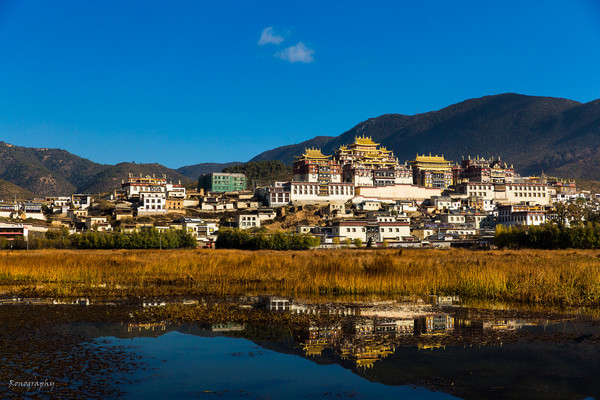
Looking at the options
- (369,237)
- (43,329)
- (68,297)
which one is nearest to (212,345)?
(43,329)

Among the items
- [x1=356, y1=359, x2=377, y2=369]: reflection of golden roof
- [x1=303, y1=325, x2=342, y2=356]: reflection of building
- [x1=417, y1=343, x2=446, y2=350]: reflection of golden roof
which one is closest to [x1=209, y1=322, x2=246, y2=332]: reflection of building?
[x1=303, y1=325, x2=342, y2=356]: reflection of building

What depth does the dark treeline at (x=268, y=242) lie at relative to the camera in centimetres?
6819

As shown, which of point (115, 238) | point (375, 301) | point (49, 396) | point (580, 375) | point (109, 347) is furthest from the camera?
point (115, 238)

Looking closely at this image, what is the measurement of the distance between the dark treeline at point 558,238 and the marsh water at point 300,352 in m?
42.9

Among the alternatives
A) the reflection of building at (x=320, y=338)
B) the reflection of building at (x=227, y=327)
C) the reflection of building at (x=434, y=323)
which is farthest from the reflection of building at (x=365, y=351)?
the reflection of building at (x=227, y=327)

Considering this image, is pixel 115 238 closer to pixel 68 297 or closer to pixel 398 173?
pixel 68 297

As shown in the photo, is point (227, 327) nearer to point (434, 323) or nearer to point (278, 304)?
point (278, 304)

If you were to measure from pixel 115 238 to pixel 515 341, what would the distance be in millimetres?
63919

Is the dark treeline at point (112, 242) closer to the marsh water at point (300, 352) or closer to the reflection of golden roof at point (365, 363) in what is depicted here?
the marsh water at point (300, 352)

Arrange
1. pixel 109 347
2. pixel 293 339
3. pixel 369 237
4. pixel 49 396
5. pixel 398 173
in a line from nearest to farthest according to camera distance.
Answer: pixel 49 396 → pixel 109 347 → pixel 293 339 → pixel 369 237 → pixel 398 173

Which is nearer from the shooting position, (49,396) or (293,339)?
(49,396)

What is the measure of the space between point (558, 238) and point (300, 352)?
51.9 m

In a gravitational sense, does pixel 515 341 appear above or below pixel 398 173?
below

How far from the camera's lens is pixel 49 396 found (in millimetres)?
10141
